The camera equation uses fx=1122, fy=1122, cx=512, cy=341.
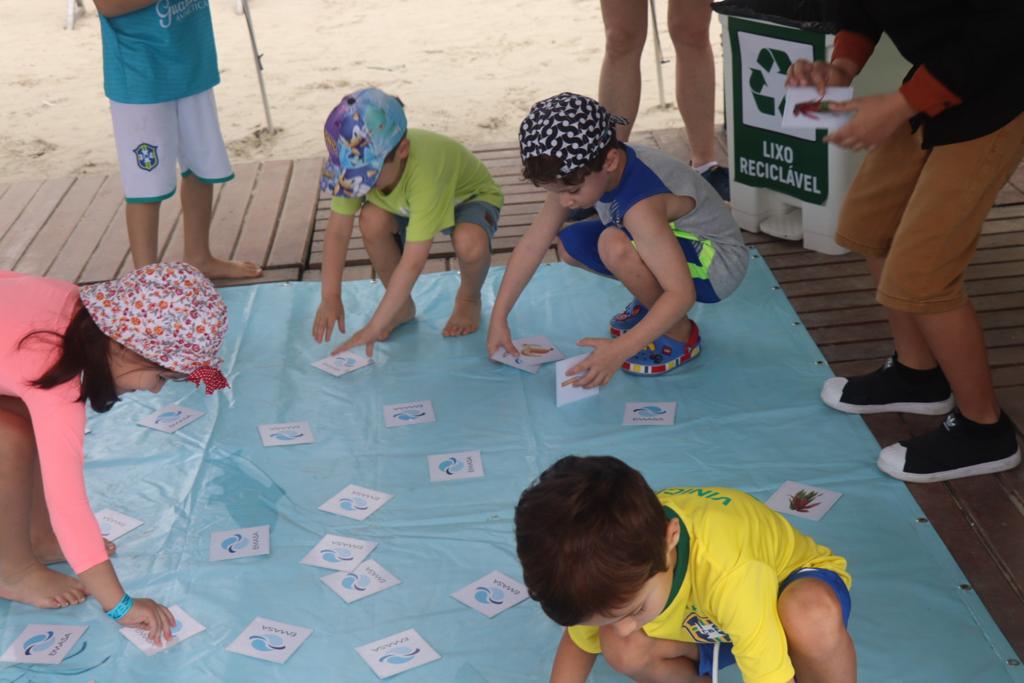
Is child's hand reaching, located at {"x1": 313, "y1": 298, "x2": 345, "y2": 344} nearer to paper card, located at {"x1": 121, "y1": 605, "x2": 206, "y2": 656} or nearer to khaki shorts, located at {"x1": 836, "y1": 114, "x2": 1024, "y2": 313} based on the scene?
paper card, located at {"x1": 121, "y1": 605, "x2": 206, "y2": 656}

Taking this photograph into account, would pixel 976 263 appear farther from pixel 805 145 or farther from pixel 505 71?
pixel 505 71

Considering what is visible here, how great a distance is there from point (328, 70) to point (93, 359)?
17.7 ft

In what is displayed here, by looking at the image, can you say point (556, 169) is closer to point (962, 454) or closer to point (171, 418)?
point (962, 454)

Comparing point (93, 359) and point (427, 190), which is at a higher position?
point (93, 359)

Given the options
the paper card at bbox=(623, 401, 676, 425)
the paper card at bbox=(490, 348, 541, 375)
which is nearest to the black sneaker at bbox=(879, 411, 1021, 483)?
the paper card at bbox=(623, 401, 676, 425)

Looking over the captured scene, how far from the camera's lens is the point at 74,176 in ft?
18.1

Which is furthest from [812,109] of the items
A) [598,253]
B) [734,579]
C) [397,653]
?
[397,653]

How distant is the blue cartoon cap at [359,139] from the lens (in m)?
3.23

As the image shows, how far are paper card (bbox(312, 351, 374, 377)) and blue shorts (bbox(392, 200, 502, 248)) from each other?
1.38 feet

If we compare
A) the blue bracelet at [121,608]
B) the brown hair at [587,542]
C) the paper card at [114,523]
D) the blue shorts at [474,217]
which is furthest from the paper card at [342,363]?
the brown hair at [587,542]

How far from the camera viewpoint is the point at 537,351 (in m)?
3.60

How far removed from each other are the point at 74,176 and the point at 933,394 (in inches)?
167

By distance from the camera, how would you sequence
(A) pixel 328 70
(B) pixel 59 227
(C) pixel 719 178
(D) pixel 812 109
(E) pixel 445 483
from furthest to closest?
(A) pixel 328 70
(B) pixel 59 227
(C) pixel 719 178
(E) pixel 445 483
(D) pixel 812 109

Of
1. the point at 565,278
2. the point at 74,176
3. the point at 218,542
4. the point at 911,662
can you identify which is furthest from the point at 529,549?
the point at 74,176
